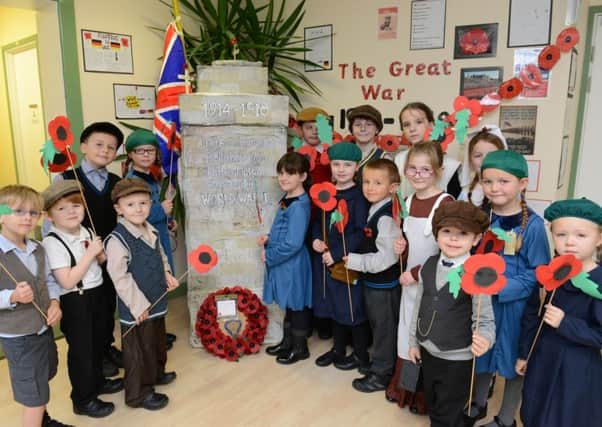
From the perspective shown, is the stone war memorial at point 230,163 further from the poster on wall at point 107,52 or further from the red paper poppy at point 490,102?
the red paper poppy at point 490,102

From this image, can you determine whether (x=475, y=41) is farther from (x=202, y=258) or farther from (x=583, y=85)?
(x=202, y=258)

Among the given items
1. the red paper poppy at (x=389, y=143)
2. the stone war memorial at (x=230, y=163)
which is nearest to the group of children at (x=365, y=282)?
the stone war memorial at (x=230, y=163)

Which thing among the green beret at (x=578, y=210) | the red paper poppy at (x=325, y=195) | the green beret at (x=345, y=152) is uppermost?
the green beret at (x=345, y=152)

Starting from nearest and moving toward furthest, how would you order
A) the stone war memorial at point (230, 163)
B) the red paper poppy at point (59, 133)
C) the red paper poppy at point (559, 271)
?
the red paper poppy at point (559, 271) → the red paper poppy at point (59, 133) → the stone war memorial at point (230, 163)

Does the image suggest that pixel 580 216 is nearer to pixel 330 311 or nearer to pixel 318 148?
pixel 330 311

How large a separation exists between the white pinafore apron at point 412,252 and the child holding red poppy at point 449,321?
0.73 ft

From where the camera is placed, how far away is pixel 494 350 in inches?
79.6

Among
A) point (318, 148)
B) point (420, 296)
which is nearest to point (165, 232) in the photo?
point (318, 148)

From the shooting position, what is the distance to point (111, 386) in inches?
101

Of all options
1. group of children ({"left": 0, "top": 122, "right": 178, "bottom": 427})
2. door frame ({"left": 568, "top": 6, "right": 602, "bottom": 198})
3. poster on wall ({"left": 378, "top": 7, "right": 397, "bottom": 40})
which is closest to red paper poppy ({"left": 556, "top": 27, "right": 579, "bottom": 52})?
door frame ({"left": 568, "top": 6, "right": 602, "bottom": 198})

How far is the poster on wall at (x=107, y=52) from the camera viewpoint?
319 centimetres

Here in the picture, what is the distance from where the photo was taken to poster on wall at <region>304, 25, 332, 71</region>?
3.70 meters

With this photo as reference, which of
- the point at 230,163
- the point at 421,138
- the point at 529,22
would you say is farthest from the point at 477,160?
the point at 230,163

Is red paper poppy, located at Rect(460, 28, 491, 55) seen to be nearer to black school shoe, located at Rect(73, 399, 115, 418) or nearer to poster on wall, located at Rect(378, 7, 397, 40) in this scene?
poster on wall, located at Rect(378, 7, 397, 40)
